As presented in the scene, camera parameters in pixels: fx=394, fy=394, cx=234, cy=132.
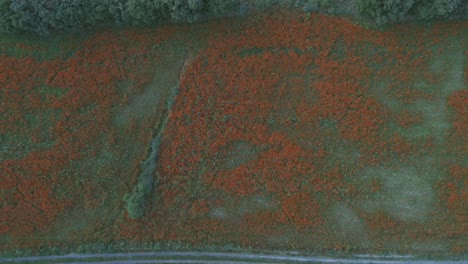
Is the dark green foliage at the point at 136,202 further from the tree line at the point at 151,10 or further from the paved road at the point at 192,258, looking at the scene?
the tree line at the point at 151,10

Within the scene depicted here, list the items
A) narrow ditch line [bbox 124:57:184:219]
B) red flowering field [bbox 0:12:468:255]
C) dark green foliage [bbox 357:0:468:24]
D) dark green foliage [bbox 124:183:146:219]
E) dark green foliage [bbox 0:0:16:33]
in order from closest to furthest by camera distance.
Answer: red flowering field [bbox 0:12:468:255] < dark green foliage [bbox 124:183:146:219] < narrow ditch line [bbox 124:57:184:219] < dark green foliage [bbox 357:0:468:24] < dark green foliage [bbox 0:0:16:33]

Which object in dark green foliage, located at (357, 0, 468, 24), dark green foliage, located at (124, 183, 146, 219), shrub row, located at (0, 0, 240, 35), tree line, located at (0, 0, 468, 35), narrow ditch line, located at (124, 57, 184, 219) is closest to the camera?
dark green foliage, located at (124, 183, 146, 219)

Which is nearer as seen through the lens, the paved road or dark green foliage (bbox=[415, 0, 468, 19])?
the paved road

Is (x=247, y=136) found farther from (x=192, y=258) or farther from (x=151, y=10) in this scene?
(x=151, y=10)

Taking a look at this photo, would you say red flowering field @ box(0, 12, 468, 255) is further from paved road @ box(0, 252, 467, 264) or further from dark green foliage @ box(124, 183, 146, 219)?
paved road @ box(0, 252, 467, 264)

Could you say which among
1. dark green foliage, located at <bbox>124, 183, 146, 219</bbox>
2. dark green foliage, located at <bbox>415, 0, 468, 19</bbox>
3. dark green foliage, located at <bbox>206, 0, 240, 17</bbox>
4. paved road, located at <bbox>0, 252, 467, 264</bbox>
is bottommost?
paved road, located at <bbox>0, 252, 467, 264</bbox>

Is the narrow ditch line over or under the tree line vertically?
under

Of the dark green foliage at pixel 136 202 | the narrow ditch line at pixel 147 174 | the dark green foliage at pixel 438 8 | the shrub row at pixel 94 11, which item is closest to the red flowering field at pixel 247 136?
the narrow ditch line at pixel 147 174

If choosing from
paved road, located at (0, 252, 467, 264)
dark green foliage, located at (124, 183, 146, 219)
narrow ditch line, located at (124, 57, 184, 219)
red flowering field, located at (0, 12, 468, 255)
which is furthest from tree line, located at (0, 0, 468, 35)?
paved road, located at (0, 252, 467, 264)

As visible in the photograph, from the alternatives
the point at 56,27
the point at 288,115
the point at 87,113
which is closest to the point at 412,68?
the point at 288,115
